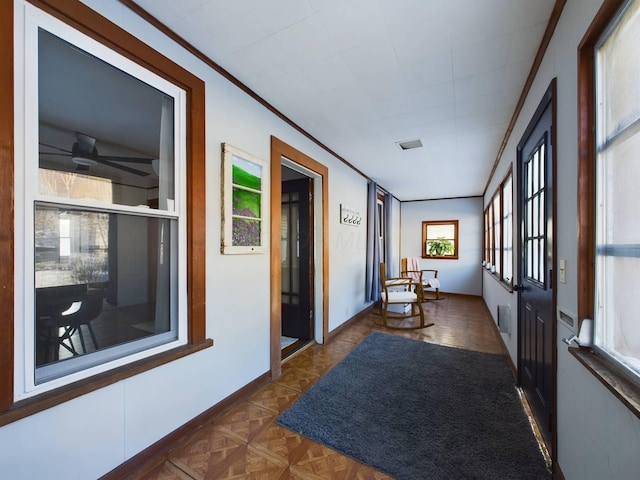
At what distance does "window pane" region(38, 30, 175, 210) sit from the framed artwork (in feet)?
1.34

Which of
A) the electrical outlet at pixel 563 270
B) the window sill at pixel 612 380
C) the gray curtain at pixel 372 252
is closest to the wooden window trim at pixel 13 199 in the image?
the window sill at pixel 612 380

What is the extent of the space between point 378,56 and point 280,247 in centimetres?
175

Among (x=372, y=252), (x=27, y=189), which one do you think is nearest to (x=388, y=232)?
(x=372, y=252)

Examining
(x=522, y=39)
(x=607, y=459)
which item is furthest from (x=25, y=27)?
(x=607, y=459)

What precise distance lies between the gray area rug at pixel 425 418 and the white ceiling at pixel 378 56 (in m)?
2.49

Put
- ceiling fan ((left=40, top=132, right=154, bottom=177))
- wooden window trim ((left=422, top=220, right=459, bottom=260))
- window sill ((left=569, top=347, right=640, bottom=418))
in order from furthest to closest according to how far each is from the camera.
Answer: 1. wooden window trim ((left=422, top=220, right=459, bottom=260))
2. ceiling fan ((left=40, top=132, right=154, bottom=177))
3. window sill ((left=569, top=347, right=640, bottom=418))

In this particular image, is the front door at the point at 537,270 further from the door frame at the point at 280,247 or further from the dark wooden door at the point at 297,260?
the dark wooden door at the point at 297,260

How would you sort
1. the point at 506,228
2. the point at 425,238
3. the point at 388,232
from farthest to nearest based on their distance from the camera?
the point at 425,238
the point at 388,232
the point at 506,228

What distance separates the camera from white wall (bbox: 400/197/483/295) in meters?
6.50

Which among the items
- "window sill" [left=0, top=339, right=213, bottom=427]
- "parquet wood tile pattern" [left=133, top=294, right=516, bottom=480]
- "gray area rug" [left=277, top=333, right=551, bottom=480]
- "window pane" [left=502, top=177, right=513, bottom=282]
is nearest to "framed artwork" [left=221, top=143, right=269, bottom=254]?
"window sill" [left=0, top=339, right=213, bottom=427]

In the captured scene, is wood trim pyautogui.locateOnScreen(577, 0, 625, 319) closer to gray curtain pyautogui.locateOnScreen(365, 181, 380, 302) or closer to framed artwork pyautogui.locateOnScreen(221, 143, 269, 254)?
framed artwork pyautogui.locateOnScreen(221, 143, 269, 254)

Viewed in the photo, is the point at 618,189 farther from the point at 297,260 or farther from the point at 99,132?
the point at 297,260

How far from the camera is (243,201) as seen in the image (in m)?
2.18

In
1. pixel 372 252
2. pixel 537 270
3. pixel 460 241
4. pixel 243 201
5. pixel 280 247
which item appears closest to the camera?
pixel 537 270
